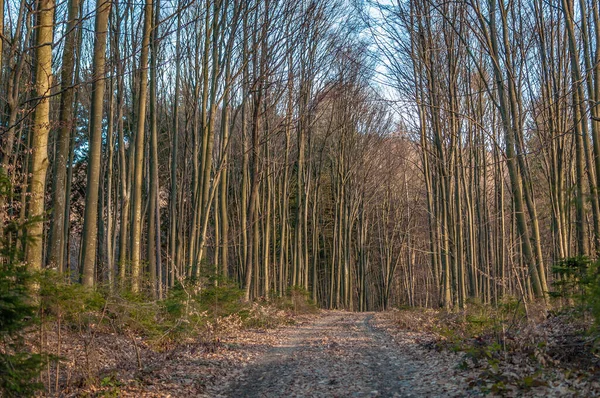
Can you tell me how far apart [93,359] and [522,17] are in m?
17.3

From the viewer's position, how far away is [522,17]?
60.2ft

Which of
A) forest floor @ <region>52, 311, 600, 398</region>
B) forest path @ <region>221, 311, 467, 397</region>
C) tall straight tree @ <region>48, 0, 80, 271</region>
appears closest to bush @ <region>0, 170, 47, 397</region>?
forest floor @ <region>52, 311, 600, 398</region>

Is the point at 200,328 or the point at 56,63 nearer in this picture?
the point at 200,328

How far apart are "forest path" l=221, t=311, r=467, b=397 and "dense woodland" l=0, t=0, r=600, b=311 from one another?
75.2 inches

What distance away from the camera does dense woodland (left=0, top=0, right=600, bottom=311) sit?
34.5 ft

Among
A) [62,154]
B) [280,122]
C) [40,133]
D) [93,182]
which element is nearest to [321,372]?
[40,133]

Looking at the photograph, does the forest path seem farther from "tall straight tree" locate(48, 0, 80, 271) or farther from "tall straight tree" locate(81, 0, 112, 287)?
"tall straight tree" locate(48, 0, 80, 271)

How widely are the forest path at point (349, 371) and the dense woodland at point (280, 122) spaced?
1909 mm

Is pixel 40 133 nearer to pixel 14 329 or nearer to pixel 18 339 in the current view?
pixel 18 339

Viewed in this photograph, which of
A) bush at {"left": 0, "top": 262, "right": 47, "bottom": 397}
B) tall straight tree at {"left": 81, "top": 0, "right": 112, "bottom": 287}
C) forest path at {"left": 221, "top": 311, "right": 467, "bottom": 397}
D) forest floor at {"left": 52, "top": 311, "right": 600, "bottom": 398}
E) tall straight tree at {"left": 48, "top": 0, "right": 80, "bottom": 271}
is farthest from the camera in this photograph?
tall straight tree at {"left": 81, "top": 0, "right": 112, "bottom": 287}

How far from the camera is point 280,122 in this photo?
22.1 metres

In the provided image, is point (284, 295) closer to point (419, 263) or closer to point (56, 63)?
point (56, 63)

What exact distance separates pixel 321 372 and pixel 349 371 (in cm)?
47

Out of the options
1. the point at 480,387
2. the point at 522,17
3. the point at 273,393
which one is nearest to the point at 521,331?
Result: the point at 480,387
